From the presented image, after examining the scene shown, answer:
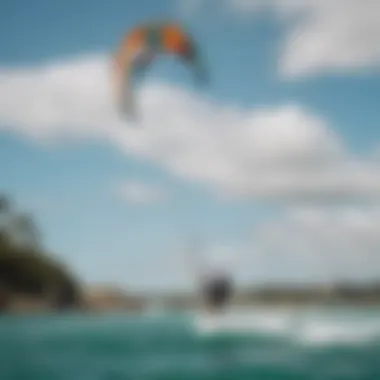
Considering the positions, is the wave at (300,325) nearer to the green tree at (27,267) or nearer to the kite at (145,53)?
the green tree at (27,267)

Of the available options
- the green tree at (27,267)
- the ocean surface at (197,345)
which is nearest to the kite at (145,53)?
the green tree at (27,267)

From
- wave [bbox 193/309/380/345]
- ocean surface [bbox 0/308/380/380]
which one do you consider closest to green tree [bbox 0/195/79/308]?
ocean surface [bbox 0/308/380/380]

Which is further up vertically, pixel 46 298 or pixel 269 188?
pixel 269 188

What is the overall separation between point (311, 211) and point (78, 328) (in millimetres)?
902

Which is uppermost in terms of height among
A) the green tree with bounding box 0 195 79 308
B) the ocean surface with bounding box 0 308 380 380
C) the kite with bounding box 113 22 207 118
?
the kite with bounding box 113 22 207 118

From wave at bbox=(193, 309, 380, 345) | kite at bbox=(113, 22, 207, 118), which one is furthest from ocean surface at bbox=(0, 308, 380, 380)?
kite at bbox=(113, 22, 207, 118)

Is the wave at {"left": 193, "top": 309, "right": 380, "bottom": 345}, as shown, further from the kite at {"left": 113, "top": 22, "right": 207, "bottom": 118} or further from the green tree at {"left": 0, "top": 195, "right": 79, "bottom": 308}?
the kite at {"left": 113, "top": 22, "right": 207, "bottom": 118}

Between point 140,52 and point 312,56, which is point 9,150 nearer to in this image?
point 140,52

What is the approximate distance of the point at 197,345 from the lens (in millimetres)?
2340

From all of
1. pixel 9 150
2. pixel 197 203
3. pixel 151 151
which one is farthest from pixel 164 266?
pixel 9 150

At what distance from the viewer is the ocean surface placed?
7.39 feet

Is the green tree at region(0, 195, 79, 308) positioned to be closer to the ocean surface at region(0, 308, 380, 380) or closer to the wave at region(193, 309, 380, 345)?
the ocean surface at region(0, 308, 380, 380)

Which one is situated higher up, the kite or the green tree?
the kite

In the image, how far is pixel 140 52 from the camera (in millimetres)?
→ 2291
